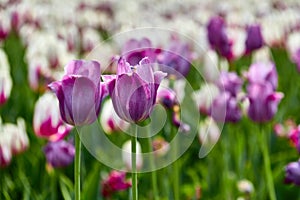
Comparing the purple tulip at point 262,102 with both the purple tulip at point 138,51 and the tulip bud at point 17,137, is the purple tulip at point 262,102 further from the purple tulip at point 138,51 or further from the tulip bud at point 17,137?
the tulip bud at point 17,137

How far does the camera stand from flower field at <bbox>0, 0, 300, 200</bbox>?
0.87m

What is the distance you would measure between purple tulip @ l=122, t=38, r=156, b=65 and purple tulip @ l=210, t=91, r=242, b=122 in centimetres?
33

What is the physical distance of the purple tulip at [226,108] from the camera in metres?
1.61

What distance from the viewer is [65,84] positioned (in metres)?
0.87

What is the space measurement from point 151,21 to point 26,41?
1151 millimetres

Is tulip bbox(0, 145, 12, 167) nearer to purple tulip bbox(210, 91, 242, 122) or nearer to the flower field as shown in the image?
the flower field

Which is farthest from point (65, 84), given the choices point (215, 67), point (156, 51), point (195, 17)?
point (195, 17)

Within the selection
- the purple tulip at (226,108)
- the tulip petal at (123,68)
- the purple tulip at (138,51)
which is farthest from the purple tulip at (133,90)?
the purple tulip at (226,108)

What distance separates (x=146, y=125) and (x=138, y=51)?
6.8 inches

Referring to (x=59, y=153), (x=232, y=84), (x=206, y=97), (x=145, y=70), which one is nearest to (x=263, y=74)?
(x=232, y=84)

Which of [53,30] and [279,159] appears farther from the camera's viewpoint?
[53,30]

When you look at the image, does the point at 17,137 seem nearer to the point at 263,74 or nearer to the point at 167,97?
the point at 167,97

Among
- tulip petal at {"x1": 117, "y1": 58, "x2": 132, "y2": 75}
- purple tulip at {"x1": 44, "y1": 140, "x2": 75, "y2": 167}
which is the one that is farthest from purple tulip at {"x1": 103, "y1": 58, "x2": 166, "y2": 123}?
purple tulip at {"x1": 44, "y1": 140, "x2": 75, "y2": 167}

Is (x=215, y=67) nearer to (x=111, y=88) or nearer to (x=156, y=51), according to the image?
(x=156, y=51)
